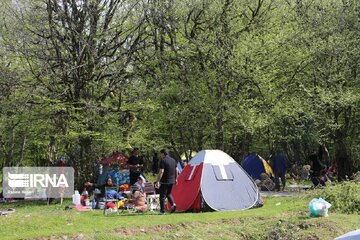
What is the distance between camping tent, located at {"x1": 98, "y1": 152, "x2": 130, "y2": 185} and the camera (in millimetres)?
19453

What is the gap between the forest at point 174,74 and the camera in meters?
20.6

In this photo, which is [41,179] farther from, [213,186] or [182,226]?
[182,226]

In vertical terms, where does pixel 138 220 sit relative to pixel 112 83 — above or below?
below

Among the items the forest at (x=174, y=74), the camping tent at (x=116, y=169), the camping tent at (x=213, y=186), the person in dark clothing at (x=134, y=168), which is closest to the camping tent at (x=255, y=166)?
the forest at (x=174, y=74)

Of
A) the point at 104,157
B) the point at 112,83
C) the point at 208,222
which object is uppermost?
the point at 112,83

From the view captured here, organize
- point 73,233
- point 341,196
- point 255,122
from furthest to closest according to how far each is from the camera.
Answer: point 255,122, point 341,196, point 73,233

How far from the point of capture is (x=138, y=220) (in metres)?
12.2

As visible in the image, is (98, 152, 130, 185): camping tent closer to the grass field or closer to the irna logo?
the irna logo

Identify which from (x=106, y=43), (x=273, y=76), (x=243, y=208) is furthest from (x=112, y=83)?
(x=243, y=208)

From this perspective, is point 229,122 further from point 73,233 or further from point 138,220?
point 73,233

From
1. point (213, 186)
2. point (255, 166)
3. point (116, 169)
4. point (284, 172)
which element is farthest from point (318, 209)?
point (255, 166)

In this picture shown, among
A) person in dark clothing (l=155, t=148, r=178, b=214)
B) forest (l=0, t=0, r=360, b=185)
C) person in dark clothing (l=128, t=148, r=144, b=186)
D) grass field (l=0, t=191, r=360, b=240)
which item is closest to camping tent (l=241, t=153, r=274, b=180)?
forest (l=0, t=0, r=360, b=185)

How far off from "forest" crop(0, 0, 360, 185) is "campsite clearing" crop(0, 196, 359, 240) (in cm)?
729

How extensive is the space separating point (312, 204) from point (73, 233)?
5.78 metres
